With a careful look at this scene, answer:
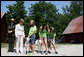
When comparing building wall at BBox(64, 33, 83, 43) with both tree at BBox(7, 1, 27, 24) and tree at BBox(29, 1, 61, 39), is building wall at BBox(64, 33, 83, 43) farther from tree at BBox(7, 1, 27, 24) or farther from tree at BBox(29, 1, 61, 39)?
tree at BBox(7, 1, 27, 24)

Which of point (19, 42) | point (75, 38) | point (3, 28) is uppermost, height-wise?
point (3, 28)

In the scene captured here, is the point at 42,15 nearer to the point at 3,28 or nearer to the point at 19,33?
the point at 3,28

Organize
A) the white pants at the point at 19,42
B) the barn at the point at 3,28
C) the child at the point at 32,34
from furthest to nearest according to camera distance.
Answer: the barn at the point at 3,28, the white pants at the point at 19,42, the child at the point at 32,34

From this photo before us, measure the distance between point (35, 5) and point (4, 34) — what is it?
13.5 metres

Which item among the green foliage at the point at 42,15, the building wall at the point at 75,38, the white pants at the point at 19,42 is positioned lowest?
the building wall at the point at 75,38

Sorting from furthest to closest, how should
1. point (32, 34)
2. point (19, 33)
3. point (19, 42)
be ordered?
point (19, 42)
point (19, 33)
point (32, 34)

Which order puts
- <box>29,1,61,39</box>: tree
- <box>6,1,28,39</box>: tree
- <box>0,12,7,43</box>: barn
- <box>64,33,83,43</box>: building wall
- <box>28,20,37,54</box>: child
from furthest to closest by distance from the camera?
1. <box>29,1,61,39</box>: tree
2. <box>6,1,28,39</box>: tree
3. <box>64,33,83,43</box>: building wall
4. <box>0,12,7,43</box>: barn
5. <box>28,20,37,54</box>: child

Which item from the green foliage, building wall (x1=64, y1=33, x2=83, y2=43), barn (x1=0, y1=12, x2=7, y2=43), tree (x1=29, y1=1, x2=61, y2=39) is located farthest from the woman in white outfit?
tree (x1=29, y1=1, x2=61, y2=39)

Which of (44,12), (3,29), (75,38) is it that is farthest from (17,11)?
(75,38)

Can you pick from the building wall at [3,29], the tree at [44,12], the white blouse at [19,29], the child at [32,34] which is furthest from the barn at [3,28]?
the child at [32,34]

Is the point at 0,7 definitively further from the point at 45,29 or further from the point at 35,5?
the point at 35,5

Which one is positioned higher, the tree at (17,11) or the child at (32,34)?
the tree at (17,11)

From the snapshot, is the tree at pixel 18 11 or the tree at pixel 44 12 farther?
the tree at pixel 44 12

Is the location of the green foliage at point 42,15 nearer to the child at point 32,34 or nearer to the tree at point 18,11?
the tree at point 18,11
